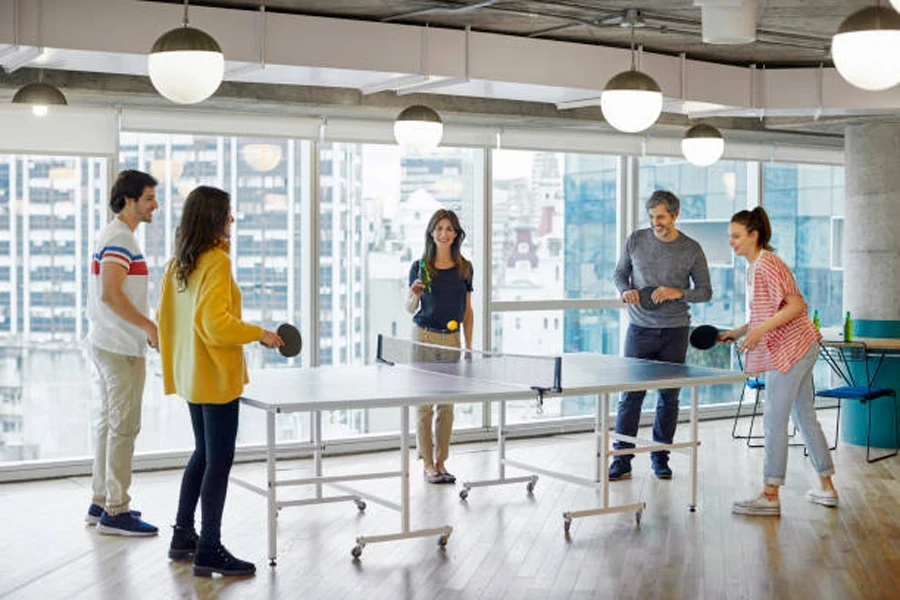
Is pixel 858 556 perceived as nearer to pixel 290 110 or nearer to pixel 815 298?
pixel 290 110

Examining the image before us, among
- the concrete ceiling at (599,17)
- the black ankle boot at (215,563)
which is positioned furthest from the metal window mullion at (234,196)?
the black ankle boot at (215,563)

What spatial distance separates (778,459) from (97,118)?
3925mm

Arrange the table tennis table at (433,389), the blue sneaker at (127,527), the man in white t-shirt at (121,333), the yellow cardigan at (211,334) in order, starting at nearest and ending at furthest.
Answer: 1. the yellow cardigan at (211,334)
2. the table tennis table at (433,389)
3. the man in white t-shirt at (121,333)
4. the blue sneaker at (127,527)

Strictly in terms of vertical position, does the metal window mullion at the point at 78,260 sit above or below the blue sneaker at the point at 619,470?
above

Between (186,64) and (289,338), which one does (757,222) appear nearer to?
(289,338)

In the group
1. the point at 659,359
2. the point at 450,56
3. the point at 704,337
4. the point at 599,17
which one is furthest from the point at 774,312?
the point at 450,56

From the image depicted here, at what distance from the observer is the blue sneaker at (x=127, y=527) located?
5.55 m

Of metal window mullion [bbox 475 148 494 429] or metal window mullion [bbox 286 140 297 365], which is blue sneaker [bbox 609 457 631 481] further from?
metal window mullion [bbox 286 140 297 365]

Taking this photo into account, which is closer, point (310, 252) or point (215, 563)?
point (215, 563)

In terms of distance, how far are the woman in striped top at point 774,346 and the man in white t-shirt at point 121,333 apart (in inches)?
103

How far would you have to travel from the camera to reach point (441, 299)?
6.75 m

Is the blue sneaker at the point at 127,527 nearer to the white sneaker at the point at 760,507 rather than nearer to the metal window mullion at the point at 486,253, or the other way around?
the white sneaker at the point at 760,507

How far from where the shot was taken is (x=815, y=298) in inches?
413

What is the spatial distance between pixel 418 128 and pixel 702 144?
190 centimetres
